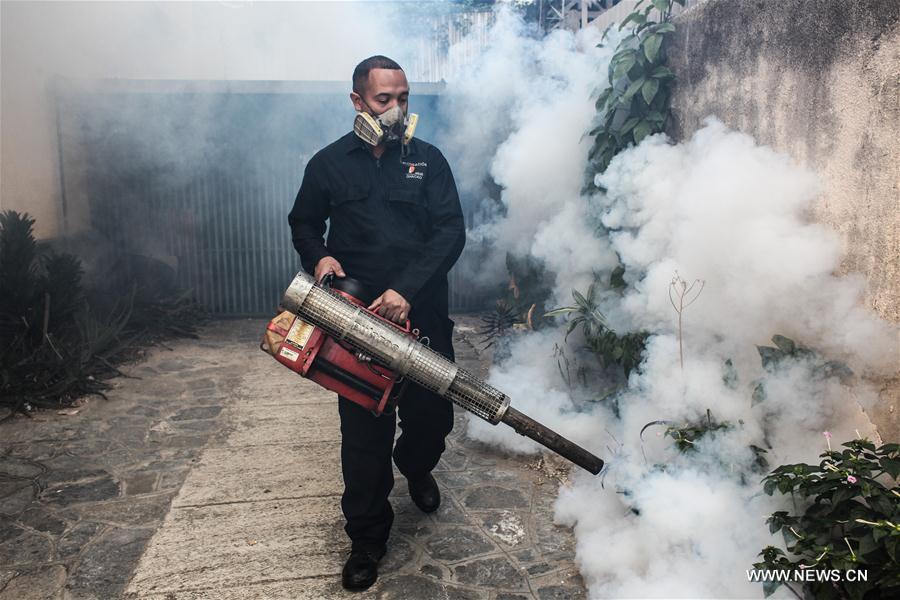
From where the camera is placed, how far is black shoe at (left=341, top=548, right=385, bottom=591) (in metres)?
3.13

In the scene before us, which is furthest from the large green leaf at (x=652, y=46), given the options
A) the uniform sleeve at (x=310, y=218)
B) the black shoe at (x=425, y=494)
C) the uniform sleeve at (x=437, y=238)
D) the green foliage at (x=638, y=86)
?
the black shoe at (x=425, y=494)

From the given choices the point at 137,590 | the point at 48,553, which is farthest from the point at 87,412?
the point at 137,590

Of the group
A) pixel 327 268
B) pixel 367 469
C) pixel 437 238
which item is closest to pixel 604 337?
pixel 437 238

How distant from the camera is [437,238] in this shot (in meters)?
3.30

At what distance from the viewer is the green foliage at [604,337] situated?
4172 millimetres

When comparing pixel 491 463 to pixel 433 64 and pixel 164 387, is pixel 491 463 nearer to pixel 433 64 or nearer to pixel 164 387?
pixel 164 387

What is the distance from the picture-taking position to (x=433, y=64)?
11.2 m

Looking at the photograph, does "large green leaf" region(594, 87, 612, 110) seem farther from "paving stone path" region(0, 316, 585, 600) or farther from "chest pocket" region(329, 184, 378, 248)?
"paving stone path" region(0, 316, 585, 600)

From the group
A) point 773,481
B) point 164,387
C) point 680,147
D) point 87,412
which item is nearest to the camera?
point 773,481

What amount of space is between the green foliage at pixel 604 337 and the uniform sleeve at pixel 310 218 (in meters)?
1.84

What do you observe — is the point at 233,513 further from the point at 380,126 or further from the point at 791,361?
the point at 791,361

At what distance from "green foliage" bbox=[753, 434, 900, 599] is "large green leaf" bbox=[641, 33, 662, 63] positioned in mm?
2711

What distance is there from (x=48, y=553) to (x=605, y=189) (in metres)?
3.91

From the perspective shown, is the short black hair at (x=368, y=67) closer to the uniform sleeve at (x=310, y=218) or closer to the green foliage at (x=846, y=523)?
the uniform sleeve at (x=310, y=218)
